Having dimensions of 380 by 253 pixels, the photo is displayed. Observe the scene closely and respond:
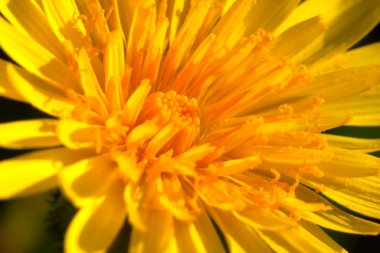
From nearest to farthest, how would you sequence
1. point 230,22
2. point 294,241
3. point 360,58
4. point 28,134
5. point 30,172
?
point 30,172 → point 28,134 → point 294,241 → point 230,22 → point 360,58

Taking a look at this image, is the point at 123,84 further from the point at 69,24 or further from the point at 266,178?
the point at 266,178

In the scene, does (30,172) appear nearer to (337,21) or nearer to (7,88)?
(7,88)

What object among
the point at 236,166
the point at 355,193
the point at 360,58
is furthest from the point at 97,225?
the point at 360,58

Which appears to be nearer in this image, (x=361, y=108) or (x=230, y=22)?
(x=230, y=22)

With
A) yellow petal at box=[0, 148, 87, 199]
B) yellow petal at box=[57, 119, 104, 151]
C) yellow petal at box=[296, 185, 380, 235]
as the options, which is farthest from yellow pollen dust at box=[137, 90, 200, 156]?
yellow petal at box=[296, 185, 380, 235]

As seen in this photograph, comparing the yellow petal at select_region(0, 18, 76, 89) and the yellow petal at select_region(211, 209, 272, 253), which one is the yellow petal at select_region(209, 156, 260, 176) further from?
the yellow petal at select_region(0, 18, 76, 89)

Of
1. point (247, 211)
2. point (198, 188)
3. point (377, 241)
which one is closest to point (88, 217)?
point (198, 188)

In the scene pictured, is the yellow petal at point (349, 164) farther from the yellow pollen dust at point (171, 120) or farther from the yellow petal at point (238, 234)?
the yellow pollen dust at point (171, 120)
